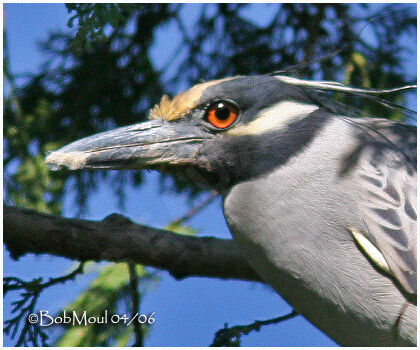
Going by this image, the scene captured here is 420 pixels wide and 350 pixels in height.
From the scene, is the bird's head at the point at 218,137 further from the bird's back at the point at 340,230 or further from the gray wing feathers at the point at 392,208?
the gray wing feathers at the point at 392,208

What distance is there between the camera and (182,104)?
229cm

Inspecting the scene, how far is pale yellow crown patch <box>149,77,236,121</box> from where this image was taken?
7.43ft

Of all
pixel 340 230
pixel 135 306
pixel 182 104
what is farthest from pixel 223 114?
pixel 135 306

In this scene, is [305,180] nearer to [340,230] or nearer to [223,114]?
[340,230]

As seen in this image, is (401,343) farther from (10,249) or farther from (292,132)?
(10,249)

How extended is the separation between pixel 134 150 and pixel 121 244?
0.71 metres

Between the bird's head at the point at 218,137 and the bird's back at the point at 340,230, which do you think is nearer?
the bird's back at the point at 340,230

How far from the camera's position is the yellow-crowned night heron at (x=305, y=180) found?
1992 millimetres

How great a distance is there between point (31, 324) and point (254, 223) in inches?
48.5

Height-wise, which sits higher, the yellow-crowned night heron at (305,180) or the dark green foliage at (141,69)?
the dark green foliage at (141,69)

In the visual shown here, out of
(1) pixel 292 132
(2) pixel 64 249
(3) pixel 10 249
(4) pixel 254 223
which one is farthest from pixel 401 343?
(3) pixel 10 249

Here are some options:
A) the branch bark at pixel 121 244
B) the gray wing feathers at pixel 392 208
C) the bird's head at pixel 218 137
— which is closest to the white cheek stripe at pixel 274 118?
the bird's head at pixel 218 137

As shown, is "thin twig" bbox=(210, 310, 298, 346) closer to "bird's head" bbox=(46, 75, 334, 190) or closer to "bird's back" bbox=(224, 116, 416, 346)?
"bird's back" bbox=(224, 116, 416, 346)

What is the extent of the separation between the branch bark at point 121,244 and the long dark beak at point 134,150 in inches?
21.4
